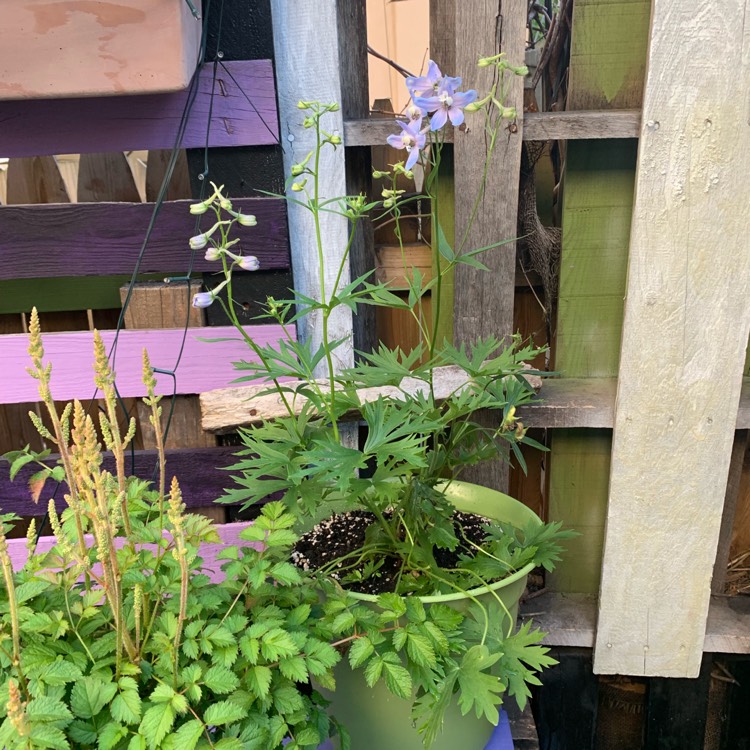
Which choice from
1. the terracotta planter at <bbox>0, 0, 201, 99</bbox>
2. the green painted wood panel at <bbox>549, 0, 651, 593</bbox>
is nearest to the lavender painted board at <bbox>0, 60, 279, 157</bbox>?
the terracotta planter at <bbox>0, 0, 201, 99</bbox>

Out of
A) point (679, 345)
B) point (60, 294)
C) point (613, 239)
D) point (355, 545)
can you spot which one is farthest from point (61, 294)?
point (679, 345)

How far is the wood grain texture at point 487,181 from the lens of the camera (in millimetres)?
1297

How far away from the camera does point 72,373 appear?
4.95ft

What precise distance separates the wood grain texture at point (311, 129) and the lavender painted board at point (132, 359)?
134 millimetres

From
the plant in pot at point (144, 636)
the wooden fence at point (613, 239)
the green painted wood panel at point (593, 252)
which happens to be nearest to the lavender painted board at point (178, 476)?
the wooden fence at point (613, 239)

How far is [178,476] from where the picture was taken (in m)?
1.59

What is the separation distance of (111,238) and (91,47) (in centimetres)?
45

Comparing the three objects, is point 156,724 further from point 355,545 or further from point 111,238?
point 111,238

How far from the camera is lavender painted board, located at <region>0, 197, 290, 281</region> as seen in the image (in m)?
1.43

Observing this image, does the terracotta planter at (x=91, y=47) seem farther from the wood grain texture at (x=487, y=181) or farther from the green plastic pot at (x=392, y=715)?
the green plastic pot at (x=392, y=715)

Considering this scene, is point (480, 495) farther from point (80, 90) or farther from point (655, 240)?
point (80, 90)

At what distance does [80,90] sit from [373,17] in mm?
2428

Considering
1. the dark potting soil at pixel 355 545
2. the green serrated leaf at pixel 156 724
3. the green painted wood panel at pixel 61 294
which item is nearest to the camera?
the green serrated leaf at pixel 156 724

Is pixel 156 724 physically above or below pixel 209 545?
above
